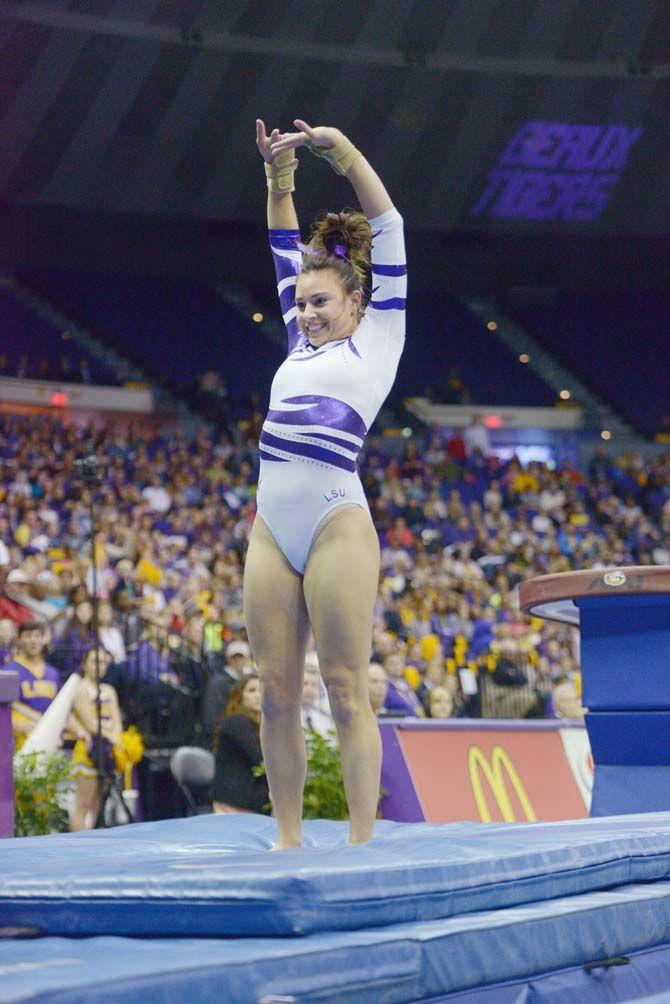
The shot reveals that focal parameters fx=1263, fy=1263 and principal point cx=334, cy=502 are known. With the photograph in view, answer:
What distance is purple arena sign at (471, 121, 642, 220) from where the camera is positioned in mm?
17953

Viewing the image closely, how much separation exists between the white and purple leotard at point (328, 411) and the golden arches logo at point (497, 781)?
8.92ft

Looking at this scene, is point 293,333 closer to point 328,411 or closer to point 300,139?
point 328,411

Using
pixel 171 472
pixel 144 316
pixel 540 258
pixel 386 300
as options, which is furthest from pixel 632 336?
pixel 386 300

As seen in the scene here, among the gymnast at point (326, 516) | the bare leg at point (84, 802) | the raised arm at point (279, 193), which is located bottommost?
the bare leg at point (84, 802)

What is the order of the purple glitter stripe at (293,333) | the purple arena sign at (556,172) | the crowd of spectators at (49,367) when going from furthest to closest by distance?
1. the crowd of spectators at (49,367)
2. the purple arena sign at (556,172)
3. the purple glitter stripe at (293,333)

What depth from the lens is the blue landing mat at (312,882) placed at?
2111 mm

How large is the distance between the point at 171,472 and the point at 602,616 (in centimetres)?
1193

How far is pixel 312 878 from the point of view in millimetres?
2115

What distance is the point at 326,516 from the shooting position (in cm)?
326

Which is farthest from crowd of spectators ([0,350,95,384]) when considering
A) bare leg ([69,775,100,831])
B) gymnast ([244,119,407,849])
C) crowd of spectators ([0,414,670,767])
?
gymnast ([244,119,407,849])

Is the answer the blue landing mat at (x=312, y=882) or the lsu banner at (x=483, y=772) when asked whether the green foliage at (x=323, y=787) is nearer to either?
the lsu banner at (x=483, y=772)

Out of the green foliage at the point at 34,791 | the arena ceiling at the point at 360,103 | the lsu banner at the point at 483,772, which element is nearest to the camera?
the green foliage at the point at 34,791

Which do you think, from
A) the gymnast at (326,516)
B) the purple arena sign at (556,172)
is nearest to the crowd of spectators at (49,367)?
the purple arena sign at (556,172)

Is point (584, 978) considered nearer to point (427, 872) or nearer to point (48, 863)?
point (427, 872)
